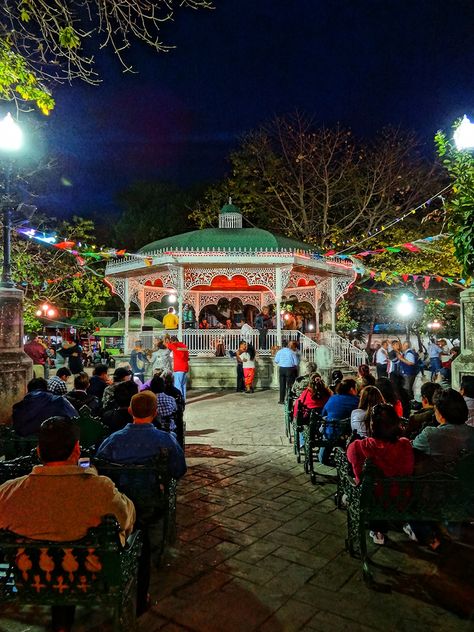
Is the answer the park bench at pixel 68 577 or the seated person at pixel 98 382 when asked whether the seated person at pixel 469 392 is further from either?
the seated person at pixel 98 382

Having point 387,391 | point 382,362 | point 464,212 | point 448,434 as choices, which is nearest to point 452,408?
point 448,434

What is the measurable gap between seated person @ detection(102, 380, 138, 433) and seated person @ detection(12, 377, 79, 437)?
1.79ft

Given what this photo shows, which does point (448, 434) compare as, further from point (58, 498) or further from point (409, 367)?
point (409, 367)

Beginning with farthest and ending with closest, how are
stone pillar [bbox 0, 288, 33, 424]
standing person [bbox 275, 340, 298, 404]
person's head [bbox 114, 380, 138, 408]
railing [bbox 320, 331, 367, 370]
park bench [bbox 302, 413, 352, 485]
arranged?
railing [bbox 320, 331, 367, 370], standing person [bbox 275, 340, 298, 404], stone pillar [bbox 0, 288, 33, 424], park bench [bbox 302, 413, 352, 485], person's head [bbox 114, 380, 138, 408]

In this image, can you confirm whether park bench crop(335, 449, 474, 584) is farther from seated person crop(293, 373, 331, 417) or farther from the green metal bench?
seated person crop(293, 373, 331, 417)

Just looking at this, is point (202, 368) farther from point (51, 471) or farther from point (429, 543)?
point (51, 471)

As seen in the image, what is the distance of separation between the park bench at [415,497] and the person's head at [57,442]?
81.5 inches

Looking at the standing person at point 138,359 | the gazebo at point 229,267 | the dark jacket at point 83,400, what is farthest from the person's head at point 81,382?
the gazebo at point 229,267

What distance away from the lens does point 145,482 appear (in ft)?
11.7

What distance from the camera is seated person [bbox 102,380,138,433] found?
508cm

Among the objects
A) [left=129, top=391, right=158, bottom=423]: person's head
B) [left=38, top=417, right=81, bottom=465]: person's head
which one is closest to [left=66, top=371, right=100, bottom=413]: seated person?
[left=129, top=391, right=158, bottom=423]: person's head

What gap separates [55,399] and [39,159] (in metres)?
14.9

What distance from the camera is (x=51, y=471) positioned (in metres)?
2.39

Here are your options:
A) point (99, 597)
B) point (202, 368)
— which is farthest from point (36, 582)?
point (202, 368)
